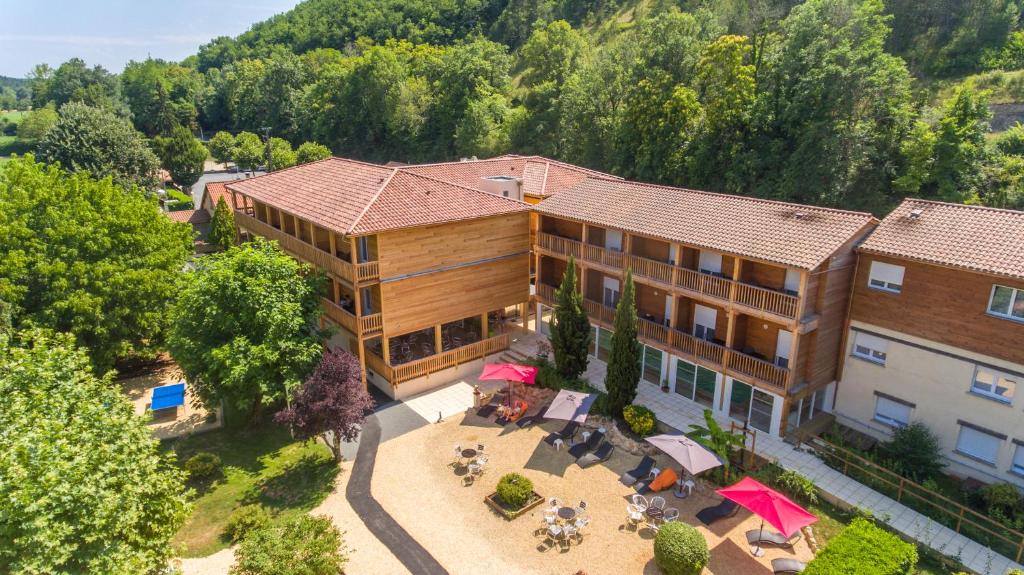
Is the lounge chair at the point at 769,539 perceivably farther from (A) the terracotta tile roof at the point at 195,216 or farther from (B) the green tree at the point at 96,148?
(B) the green tree at the point at 96,148

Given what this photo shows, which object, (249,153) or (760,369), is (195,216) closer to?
(249,153)

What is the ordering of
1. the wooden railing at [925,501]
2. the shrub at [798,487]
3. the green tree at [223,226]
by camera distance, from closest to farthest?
the wooden railing at [925,501] → the shrub at [798,487] → the green tree at [223,226]

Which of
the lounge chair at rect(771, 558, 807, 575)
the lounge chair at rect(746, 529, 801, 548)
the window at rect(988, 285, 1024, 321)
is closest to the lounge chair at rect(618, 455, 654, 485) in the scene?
the lounge chair at rect(746, 529, 801, 548)

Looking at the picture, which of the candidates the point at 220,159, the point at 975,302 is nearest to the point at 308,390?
the point at 975,302

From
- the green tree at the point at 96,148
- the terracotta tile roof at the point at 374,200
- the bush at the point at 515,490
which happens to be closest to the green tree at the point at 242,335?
the terracotta tile roof at the point at 374,200

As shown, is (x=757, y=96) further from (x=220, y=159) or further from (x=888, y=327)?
(x=220, y=159)

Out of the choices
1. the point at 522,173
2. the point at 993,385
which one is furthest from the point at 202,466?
the point at 993,385

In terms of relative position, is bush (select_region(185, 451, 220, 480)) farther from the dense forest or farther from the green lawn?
the dense forest
